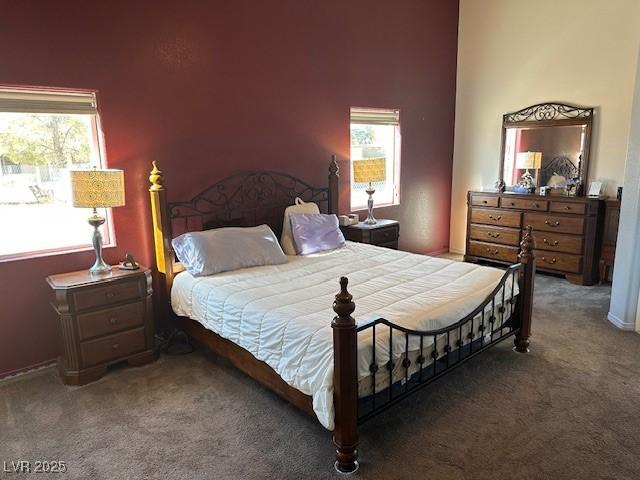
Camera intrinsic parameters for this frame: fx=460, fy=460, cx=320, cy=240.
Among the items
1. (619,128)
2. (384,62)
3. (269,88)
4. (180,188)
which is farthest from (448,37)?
(180,188)

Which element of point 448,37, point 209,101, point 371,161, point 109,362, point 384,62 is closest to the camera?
point 109,362

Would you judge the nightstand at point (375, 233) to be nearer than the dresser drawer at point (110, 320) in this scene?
No

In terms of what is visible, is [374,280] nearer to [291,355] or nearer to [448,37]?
[291,355]

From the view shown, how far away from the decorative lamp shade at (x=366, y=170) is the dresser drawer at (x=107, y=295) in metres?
2.49

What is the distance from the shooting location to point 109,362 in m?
3.14

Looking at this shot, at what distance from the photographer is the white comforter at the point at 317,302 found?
2271 mm

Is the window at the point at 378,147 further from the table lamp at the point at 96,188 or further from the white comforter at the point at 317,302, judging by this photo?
the table lamp at the point at 96,188

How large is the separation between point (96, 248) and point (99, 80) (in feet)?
3.93

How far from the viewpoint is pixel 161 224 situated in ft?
11.6

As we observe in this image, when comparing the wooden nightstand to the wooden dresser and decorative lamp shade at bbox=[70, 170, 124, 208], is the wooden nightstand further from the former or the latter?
the wooden dresser

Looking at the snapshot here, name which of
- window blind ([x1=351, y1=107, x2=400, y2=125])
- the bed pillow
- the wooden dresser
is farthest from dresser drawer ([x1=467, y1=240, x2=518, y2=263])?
the bed pillow

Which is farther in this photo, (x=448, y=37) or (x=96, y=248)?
(x=448, y=37)

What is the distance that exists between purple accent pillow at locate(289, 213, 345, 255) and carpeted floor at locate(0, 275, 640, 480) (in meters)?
1.24

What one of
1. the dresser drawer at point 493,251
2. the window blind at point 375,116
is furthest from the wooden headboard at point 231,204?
the dresser drawer at point 493,251
